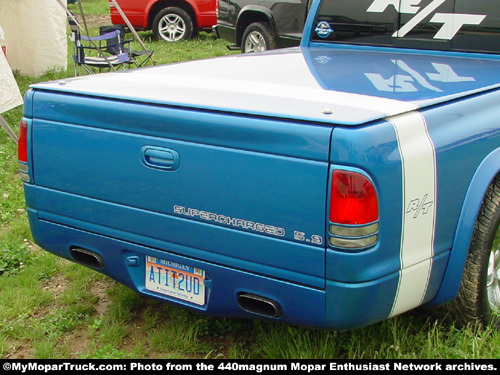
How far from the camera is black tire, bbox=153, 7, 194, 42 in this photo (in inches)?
514

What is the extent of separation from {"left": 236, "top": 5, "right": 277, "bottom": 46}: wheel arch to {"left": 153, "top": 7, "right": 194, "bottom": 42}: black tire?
9.75ft

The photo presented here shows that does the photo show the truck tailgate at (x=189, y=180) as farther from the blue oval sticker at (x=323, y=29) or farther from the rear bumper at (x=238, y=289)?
the blue oval sticker at (x=323, y=29)

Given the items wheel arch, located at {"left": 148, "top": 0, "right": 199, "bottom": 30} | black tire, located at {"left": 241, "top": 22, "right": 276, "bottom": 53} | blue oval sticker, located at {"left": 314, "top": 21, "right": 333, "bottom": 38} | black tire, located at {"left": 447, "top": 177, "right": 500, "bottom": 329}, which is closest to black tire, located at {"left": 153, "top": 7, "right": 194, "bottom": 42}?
wheel arch, located at {"left": 148, "top": 0, "right": 199, "bottom": 30}

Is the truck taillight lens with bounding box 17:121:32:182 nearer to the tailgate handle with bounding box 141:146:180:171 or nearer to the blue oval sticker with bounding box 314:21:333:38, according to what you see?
the tailgate handle with bounding box 141:146:180:171

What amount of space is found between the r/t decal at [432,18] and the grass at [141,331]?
5.87 feet

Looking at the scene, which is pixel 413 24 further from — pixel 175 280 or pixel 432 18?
pixel 175 280

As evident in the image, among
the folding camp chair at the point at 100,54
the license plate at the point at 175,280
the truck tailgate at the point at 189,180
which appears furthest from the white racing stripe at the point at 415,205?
the folding camp chair at the point at 100,54

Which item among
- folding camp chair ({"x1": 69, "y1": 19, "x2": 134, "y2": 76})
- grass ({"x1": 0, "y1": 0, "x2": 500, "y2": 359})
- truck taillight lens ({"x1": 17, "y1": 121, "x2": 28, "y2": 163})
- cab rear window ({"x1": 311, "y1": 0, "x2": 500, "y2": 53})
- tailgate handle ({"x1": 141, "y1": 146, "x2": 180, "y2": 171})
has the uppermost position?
cab rear window ({"x1": 311, "y1": 0, "x2": 500, "y2": 53})

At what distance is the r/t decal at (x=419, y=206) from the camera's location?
7.91ft

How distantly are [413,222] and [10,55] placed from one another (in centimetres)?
855

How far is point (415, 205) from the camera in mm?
2430

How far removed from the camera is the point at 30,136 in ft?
10.2

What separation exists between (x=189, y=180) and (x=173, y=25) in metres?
11.1

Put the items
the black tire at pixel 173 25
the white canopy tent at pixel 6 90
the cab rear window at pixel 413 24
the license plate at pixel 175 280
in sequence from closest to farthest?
the license plate at pixel 175 280
the cab rear window at pixel 413 24
the white canopy tent at pixel 6 90
the black tire at pixel 173 25
